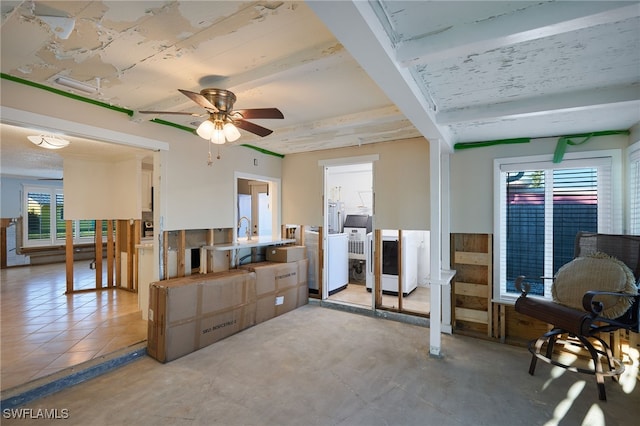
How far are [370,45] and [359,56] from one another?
0.11 meters

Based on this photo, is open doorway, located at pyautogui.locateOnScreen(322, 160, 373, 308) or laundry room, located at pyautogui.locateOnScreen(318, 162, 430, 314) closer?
laundry room, located at pyautogui.locateOnScreen(318, 162, 430, 314)

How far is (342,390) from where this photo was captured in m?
2.28

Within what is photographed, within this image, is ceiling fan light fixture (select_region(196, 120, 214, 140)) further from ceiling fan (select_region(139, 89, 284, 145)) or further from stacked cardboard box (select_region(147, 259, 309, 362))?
stacked cardboard box (select_region(147, 259, 309, 362))

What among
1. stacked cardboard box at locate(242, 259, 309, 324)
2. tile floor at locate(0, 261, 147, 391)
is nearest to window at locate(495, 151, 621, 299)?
stacked cardboard box at locate(242, 259, 309, 324)

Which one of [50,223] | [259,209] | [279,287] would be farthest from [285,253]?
[50,223]

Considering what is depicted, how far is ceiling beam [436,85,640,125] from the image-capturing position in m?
2.05

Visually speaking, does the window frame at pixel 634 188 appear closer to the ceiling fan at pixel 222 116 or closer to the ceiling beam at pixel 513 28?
the ceiling beam at pixel 513 28

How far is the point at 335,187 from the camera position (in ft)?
21.5

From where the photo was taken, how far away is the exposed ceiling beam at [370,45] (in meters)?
1.09

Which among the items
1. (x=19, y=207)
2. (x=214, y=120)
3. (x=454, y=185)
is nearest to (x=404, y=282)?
(x=454, y=185)

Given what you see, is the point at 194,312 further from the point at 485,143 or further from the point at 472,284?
the point at 485,143

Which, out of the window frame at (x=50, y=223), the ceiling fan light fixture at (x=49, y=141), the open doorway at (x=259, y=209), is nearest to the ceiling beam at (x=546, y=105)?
the open doorway at (x=259, y=209)

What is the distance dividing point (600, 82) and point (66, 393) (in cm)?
448

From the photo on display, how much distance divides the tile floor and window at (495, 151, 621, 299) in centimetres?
417
